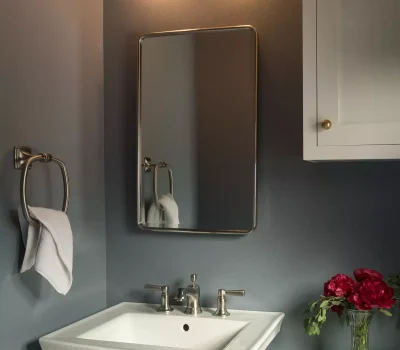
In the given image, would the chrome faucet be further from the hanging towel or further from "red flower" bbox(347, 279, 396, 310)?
"red flower" bbox(347, 279, 396, 310)

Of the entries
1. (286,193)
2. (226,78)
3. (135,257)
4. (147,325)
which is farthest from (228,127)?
(147,325)

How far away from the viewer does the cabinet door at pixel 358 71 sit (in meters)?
1.57

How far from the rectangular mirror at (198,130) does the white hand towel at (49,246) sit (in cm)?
51

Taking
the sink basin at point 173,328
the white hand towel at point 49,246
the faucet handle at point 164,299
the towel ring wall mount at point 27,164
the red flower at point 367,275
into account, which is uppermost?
the towel ring wall mount at point 27,164

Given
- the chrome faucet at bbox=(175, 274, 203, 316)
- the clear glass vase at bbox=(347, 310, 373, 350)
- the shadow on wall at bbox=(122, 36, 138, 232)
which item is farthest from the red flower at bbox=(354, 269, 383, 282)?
the shadow on wall at bbox=(122, 36, 138, 232)

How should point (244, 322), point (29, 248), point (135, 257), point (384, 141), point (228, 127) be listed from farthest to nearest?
1. point (135, 257)
2. point (228, 127)
3. point (244, 322)
4. point (29, 248)
5. point (384, 141)

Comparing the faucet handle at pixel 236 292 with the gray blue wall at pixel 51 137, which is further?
the faucet handle at pixel 236 292

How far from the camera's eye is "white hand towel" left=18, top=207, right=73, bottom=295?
1.62 meters

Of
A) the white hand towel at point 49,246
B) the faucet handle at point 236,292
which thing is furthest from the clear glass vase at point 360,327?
the white hand towel at point 49,246

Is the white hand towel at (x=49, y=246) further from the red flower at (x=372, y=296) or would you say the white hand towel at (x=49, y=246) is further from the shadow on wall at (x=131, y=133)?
the red flower at (x=372, y=296)

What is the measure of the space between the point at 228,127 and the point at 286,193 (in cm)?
31

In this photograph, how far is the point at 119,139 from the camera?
222 centimetres

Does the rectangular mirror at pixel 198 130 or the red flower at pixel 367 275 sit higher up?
the rectangular mirror at pixel 198 130

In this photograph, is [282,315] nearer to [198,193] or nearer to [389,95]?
[198,193]
